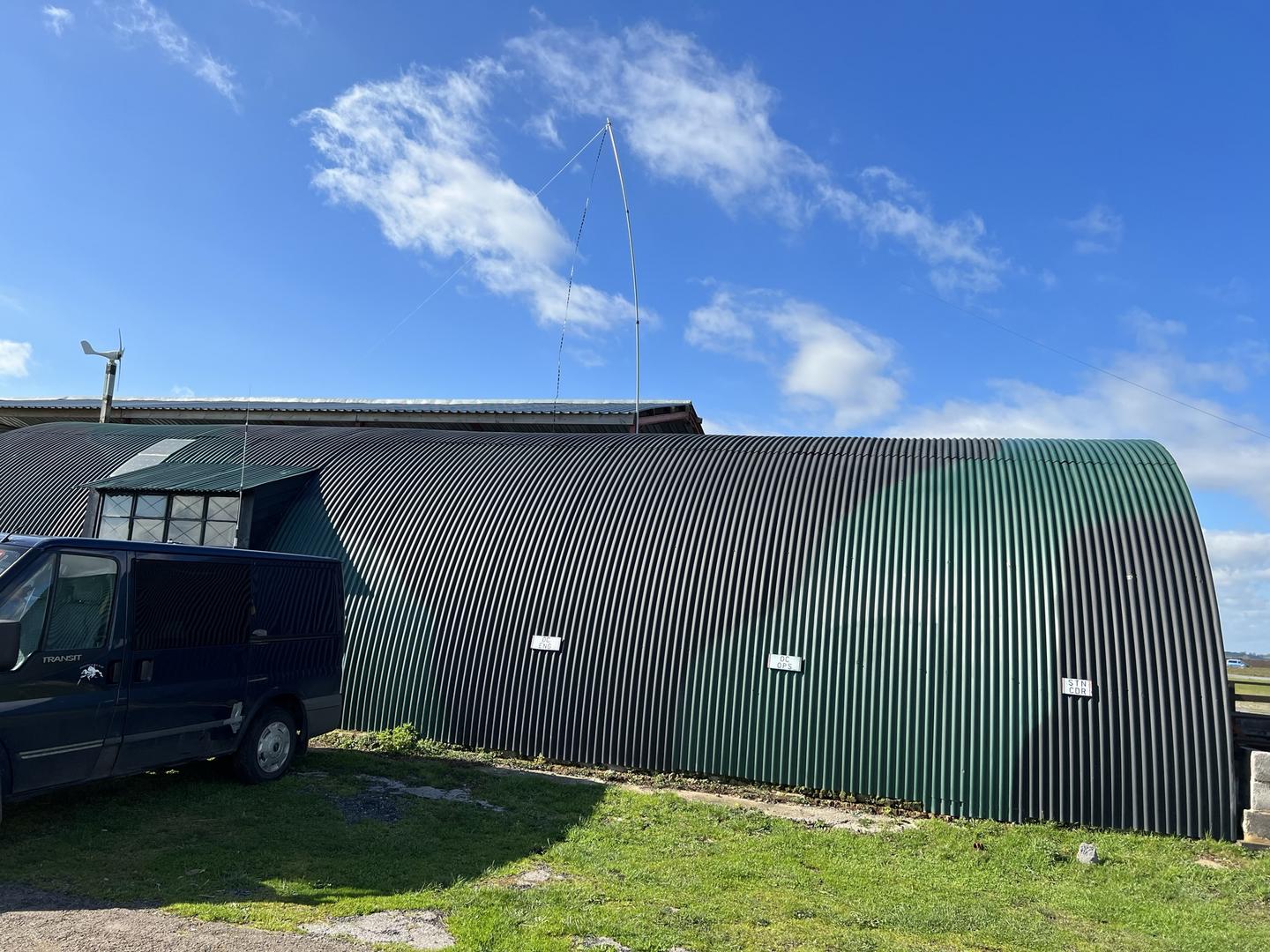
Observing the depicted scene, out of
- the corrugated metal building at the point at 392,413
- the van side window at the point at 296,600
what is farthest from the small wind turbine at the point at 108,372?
the van side window at the point at 296,600

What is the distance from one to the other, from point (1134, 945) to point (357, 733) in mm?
10858

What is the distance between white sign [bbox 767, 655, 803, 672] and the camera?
41.6 feet

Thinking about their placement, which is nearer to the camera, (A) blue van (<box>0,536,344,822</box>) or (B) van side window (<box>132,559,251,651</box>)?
(A) blue van (<box>0,536,344,822</box>)

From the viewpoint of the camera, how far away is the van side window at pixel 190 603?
8.93m

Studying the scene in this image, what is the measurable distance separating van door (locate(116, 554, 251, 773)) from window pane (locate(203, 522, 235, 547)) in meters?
6.52

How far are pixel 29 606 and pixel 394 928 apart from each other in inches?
173

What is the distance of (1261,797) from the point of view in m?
10.5

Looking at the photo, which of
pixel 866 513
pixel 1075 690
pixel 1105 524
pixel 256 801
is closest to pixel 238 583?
pixel 256 801

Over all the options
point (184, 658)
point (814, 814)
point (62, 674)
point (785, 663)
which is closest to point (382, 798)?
point (184, 658)

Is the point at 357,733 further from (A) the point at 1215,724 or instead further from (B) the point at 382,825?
(A) the point at 1215,724

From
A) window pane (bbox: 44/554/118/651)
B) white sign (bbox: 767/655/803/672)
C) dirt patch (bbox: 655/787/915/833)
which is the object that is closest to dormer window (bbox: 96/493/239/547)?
window pane (bbox: 44/554/118/651)

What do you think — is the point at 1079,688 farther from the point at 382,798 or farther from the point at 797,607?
the point at 382,798

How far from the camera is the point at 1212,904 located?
846 centimetres

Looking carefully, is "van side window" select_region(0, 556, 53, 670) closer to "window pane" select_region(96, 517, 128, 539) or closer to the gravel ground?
the gravel ground
